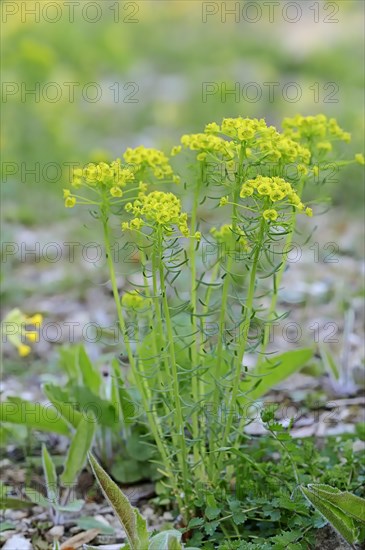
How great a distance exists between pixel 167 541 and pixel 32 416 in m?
0.62

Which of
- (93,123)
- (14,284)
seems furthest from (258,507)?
(93,123)

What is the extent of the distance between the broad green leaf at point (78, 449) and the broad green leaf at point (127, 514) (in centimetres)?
30

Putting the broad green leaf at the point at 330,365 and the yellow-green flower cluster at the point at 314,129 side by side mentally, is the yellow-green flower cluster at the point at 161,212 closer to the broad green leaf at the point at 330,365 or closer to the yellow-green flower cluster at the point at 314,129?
the yellow-green flower cluster at the point at 314,129

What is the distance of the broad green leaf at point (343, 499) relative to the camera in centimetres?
144

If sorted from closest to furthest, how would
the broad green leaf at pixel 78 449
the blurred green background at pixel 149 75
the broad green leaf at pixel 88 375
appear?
the broad green leaf at pixel 78 449 < the broad green leaf at pixel 88 375 < the blurred green background at pixel 149 75

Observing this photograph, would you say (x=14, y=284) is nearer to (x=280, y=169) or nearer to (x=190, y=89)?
(x=280, y=169)

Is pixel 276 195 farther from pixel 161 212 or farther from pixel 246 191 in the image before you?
pixel 161 212

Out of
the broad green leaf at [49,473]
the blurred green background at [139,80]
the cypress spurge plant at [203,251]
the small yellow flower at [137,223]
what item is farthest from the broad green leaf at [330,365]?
the blurred green background at [139,80]

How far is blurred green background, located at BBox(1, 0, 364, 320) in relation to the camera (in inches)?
153

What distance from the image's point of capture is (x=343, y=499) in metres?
1.45

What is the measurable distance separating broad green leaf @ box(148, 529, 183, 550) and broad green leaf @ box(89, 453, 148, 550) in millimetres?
23

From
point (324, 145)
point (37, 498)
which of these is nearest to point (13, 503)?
point (37, 498)

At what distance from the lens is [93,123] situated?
5258mm

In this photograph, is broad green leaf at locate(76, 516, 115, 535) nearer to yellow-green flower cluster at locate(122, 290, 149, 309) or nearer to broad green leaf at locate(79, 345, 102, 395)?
broad green leaf at locate(79, 345, 102, 395)
